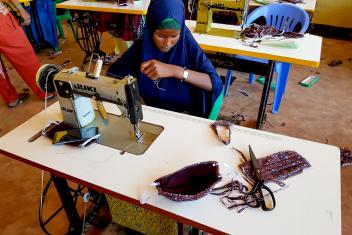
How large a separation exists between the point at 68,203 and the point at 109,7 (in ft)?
6.97

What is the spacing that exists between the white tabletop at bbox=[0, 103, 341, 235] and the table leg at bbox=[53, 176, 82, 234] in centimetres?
23

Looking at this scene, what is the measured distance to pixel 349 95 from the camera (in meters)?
3.00

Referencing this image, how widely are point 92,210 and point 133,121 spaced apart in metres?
0.91

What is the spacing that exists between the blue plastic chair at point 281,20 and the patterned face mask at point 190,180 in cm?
188

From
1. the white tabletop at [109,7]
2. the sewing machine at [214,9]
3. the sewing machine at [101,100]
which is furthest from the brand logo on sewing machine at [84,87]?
the white tabletop at [109,7]

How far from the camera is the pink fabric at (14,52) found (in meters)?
2.48

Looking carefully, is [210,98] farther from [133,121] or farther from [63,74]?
[63,74]

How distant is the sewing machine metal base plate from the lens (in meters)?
1.05

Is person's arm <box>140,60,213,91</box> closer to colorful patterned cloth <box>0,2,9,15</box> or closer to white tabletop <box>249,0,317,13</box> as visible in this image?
colorful patterned cloth <box>0,2,9,15</box>

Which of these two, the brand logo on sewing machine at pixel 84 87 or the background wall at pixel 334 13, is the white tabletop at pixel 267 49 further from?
the background wall at pixel 334 13

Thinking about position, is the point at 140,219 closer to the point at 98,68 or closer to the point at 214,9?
the point at 98,68

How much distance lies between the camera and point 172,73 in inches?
48.5

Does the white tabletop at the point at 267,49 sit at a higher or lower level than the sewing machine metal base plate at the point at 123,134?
higher

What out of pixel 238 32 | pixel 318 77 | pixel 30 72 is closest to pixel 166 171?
pixel 238 32
